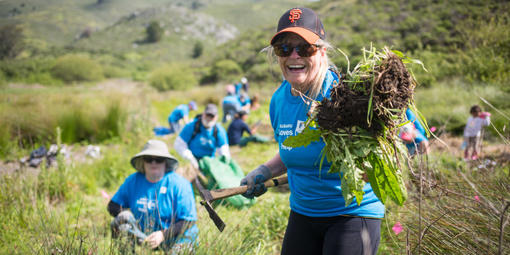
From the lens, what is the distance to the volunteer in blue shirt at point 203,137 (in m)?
5.08

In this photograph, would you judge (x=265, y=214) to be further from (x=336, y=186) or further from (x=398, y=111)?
(x=398, y=111)

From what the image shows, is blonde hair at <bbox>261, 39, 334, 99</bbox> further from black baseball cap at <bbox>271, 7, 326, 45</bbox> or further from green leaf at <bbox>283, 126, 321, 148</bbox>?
green leaf at <bbox>283, 126, 321, 148</bbox>

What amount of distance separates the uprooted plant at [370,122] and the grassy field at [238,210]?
130mm

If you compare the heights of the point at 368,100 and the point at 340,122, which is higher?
the point at 368,100

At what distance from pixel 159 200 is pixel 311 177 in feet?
6.66

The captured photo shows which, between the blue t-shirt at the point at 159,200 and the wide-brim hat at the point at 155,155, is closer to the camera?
the blue t-shirt at the point at 159,200

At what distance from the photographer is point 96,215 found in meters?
4.32

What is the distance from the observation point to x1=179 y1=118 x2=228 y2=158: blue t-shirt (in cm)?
513

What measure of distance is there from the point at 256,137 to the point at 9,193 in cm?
615

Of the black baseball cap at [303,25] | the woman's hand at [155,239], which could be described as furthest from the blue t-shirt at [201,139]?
the black baseball cap at [303,25]

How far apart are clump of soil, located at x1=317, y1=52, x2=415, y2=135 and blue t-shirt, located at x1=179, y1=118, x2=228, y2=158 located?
13.0 ft

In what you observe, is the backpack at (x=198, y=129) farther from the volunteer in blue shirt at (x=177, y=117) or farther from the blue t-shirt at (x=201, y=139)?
the volunteer in blue shirt at (x=177, y=117)

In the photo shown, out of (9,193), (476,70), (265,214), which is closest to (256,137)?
(265,214)

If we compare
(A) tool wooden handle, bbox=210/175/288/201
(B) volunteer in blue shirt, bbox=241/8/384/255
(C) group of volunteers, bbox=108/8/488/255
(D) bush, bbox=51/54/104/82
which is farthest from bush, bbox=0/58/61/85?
(B) volunteer in blue shirt, bbox=241/8/384/255
